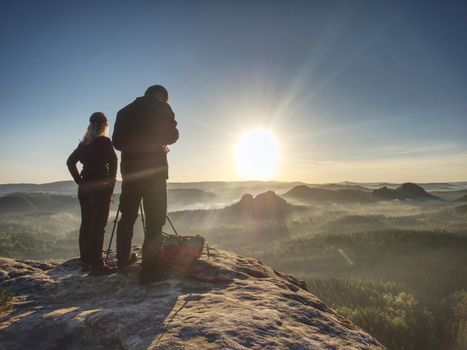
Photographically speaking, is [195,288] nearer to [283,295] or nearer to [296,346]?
[283,295]

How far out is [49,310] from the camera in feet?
19.5

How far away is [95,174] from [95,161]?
324mm

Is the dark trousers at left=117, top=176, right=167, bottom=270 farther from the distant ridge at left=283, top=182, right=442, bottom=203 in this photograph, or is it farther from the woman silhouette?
the distant ridge at left=283, top=182, right=442, bottom=203

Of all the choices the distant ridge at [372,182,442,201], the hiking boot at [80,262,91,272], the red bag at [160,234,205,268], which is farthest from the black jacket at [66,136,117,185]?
the distant ridge at [372,182,442,201]

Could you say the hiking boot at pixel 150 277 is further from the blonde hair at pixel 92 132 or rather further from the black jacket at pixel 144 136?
the blonde hair at pixel 92 132

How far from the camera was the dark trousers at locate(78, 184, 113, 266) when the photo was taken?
8.38 metres

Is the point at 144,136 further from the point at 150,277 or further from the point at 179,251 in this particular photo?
the point at 150,277

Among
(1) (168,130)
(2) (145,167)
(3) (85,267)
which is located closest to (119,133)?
(2) (145,167)

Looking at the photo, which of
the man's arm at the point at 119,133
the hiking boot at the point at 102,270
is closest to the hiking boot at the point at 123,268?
the hiking boot at the point at 102,270

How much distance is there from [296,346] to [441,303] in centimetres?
3152

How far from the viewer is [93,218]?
8547 millimetres

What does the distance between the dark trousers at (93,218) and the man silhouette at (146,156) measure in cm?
100

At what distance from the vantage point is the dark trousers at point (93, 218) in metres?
8.38

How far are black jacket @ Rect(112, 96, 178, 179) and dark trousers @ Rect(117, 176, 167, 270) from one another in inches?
7.8
